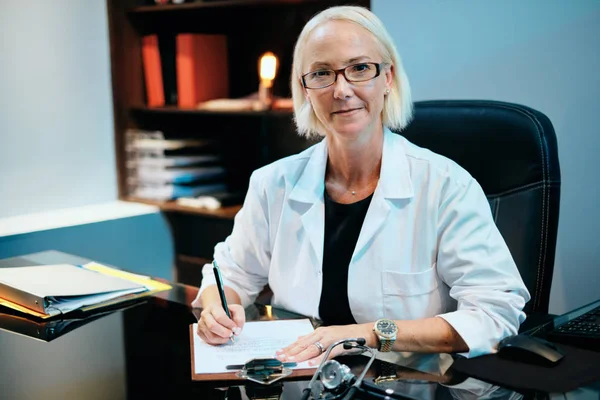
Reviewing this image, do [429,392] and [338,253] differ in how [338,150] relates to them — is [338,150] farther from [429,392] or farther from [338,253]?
[429,392]

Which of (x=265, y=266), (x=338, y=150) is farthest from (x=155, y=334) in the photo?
(x=338, y=150)

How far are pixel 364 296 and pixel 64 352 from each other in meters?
0.63

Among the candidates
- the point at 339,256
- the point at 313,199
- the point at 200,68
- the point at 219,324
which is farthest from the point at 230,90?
the point at 219,324

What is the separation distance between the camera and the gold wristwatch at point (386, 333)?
1272mm

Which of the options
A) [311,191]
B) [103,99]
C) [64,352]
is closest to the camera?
[64,352]

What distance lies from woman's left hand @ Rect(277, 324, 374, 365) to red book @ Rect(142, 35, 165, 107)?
2231mm

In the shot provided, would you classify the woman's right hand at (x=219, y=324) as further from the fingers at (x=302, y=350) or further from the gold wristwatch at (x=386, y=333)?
the gold wristwatch at (x=386, y=333)

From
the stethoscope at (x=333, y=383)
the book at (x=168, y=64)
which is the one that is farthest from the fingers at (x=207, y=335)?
the book at (x=168, y=64)

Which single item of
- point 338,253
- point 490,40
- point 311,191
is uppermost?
point 490,40

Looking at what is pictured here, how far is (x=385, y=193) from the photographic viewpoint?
1.56m

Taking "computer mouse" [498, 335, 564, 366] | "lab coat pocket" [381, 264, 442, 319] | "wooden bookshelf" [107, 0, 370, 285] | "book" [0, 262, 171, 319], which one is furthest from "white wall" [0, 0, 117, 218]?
"computer mouse" [498, 335, 564, 366]

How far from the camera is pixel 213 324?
1333mm

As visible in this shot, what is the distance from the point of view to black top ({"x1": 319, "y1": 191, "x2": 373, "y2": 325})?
1.58 metres

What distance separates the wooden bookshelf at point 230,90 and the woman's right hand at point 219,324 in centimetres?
171
